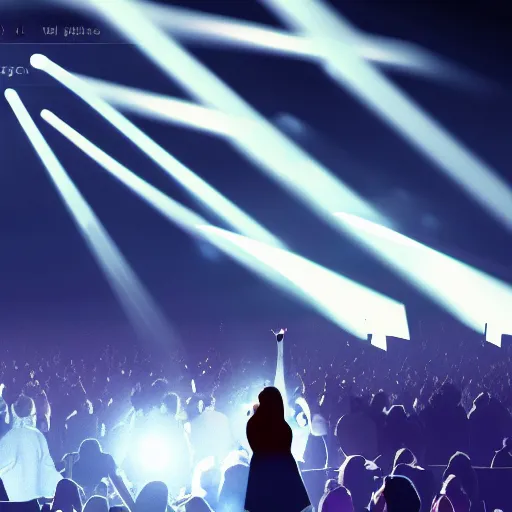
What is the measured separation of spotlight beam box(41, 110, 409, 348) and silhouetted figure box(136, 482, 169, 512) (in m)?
5.97

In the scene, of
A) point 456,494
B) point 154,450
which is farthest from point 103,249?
point 456,494

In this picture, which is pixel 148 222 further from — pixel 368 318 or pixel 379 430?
pixel 379 430

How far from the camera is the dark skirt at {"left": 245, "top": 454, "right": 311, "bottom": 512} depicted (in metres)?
3.29

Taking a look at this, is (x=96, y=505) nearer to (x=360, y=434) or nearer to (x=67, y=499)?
(x=67, y=499)

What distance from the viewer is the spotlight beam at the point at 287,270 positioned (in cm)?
895

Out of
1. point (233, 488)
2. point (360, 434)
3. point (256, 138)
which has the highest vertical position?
point (256, 138)

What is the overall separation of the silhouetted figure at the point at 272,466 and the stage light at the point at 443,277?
226 inches

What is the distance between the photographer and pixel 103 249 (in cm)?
911

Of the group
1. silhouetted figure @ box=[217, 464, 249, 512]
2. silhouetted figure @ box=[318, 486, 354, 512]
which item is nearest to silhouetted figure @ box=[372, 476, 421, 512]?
silhouetted figure @ box=[318, 486, 354, 512]

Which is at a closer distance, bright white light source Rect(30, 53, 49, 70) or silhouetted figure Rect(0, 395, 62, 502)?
silhouetted figure Rect(0, 395, 62, 502)

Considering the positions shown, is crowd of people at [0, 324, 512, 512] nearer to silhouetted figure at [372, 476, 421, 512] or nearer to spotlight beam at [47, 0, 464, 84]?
silhouetted figure at [372, 476, 421, 512]

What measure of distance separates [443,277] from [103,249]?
388 centimetres

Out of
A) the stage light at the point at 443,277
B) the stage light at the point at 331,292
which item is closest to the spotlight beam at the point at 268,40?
the stage light at the point at 443,277

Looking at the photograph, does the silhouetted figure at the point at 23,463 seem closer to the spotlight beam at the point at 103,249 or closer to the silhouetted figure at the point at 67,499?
the silhouetted figure at the point at 67,499
